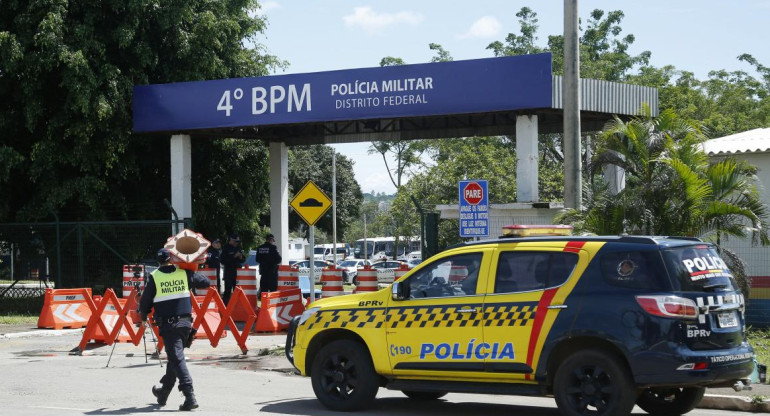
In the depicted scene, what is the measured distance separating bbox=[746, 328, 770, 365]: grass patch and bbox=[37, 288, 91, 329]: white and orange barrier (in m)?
13.0

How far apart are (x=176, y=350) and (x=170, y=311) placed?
0.46 m

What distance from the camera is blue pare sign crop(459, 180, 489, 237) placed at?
55.5 ft

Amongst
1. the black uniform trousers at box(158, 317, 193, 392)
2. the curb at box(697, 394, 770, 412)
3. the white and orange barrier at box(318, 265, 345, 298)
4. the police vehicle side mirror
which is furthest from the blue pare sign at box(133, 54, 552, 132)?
the black uniform trousers at box(158, 317, 193, 392)

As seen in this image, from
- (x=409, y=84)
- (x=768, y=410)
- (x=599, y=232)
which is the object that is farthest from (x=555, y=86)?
(x=768, y=410)

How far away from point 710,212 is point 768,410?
15.8ft

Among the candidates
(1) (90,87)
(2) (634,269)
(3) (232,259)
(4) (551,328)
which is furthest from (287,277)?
(2) (634,269)

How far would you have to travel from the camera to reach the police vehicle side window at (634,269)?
8.83 metres

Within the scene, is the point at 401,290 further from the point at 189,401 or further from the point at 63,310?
the point at 63,310

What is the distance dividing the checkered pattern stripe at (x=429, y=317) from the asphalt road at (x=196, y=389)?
97cm

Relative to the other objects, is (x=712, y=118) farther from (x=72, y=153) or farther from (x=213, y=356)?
(x=213, y=356)

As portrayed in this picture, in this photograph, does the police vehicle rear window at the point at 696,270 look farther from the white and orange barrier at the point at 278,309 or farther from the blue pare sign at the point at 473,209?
the white and orange barrier at the point at 278,309

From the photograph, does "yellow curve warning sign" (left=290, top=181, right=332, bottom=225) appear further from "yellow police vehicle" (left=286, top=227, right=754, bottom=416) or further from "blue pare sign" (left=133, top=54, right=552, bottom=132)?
"yellow police vehicle" (left=286, top=227, right=754, bottom=416)

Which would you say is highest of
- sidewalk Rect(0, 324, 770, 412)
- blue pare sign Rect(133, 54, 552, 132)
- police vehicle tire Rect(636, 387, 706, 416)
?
blue pare sign Rect(133, 54, 552, 132)

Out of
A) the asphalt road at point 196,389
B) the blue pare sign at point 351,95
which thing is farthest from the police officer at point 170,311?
the blue pare sign at point 351,95
